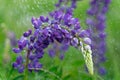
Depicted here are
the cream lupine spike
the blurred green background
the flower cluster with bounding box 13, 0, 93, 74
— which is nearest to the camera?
the cream lupine spike

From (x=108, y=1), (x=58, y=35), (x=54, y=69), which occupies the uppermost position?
(x=108, y=1)

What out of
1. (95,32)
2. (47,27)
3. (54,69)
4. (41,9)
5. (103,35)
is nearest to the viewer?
(47,27)

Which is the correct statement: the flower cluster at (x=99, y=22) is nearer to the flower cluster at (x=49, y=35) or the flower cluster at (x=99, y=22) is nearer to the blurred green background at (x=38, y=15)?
the blurred green background at (x=38, y=15)

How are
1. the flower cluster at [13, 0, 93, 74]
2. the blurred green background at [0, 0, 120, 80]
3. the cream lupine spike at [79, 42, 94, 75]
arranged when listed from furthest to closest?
1. the blurred green background at [0, 0, 120, 80]
2. the flower cluster at [13, 0, 93, 74]
3. the cream lupine spike at [79, 42, 94, 75]

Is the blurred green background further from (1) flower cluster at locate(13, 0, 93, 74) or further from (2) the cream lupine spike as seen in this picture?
(2) the cream lupine spike

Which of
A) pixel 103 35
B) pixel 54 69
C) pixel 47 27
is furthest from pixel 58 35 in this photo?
pixel 103 35

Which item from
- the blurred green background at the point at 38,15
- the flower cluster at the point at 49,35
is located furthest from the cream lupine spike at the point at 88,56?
the blurred green background at the point at 38,15

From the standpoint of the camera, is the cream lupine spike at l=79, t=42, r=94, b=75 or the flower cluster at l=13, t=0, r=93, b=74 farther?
the flower cluster at l=13, t=0, r=93, b=74

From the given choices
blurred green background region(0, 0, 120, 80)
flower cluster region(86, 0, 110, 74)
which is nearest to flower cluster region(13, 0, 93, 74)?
blurred green background region(0, 0, 120, 80)

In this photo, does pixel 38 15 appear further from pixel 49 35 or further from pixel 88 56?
pixel 88 56

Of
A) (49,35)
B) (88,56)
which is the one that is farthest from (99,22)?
(88,56)

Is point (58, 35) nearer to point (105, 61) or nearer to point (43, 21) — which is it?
point (43, 21)
